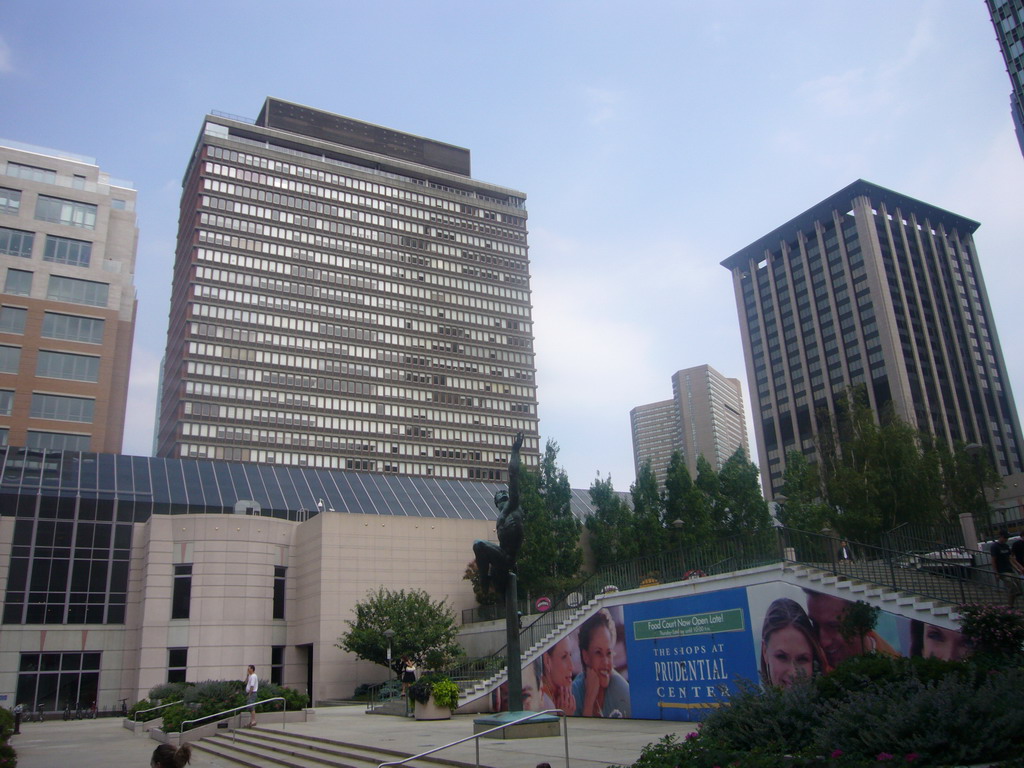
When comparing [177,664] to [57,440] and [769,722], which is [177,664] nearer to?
[57,440]

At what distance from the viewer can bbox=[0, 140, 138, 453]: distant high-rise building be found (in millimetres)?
65562

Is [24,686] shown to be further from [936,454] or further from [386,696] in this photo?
[936,454]

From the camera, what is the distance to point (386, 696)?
37.5 m

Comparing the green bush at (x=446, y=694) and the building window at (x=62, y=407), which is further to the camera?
the building window at (x=62, y=407)

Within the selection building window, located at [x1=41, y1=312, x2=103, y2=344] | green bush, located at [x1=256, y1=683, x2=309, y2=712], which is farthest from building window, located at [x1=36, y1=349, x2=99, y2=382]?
green bush, located at [x1=256, y1=683, x2=309, y2=712]

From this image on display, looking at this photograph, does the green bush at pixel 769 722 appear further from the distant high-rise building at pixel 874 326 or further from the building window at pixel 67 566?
the distant high-rise building at pixel 874 326

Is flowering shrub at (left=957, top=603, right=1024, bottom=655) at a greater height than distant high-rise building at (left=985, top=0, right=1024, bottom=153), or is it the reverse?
distant high-rise building at (left=985, top=0, right=1024, bottom=153)

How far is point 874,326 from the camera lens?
129250 millimetres

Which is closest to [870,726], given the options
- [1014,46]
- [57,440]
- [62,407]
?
[57,440]

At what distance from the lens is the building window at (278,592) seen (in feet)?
153

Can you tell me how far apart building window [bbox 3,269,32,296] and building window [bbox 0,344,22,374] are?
4.79 m

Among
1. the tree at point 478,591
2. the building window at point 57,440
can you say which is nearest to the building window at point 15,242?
the building window at point 57,440

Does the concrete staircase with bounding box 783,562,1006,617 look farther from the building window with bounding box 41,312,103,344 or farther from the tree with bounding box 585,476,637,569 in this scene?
the building window with bounding box 41,312,103,344

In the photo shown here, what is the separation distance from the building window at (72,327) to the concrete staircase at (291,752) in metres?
52.1
